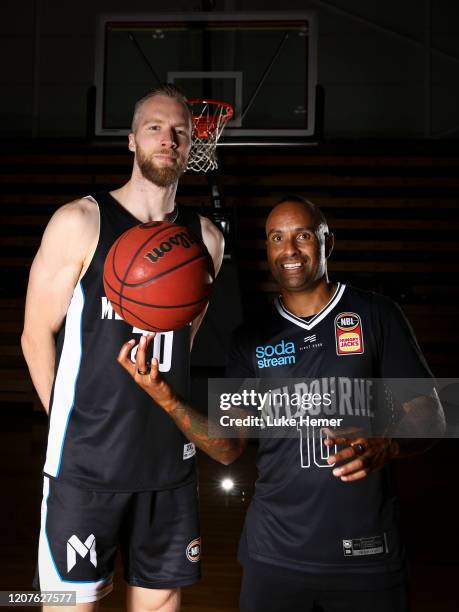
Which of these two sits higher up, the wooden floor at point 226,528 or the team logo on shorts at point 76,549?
the team logo on shorts at point 76,549

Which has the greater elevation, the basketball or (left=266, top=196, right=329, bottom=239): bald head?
(left=266, top=196, right=329, bottom=239): bald head

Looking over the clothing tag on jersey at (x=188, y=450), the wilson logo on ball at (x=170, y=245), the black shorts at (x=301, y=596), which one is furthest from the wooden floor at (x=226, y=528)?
the wilson logo on ball at (x=170, y=245)

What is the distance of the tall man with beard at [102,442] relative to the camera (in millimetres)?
1769

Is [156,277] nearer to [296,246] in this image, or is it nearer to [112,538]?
[296,246]

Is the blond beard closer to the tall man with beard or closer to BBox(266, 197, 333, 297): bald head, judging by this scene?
the tall man with beard

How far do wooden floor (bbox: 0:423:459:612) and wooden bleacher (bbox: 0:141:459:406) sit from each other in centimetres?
245

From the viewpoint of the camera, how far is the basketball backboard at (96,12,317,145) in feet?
15.5

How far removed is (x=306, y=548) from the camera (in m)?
1.54

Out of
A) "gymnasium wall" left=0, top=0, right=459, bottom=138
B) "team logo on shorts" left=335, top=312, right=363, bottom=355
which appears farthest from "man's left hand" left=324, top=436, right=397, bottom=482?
"gymnasium wall" left=0, top=0, right=459, bottom=138

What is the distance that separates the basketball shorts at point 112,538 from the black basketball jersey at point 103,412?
1.8 inches

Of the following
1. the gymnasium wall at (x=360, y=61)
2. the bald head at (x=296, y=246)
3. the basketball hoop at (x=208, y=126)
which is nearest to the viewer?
the bald head at (x=296, y=246)

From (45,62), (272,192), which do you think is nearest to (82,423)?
(272,192)

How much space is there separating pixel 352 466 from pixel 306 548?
36cm

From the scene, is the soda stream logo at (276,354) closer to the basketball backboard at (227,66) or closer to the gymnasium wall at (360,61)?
the basketball backboard at (227,66)
